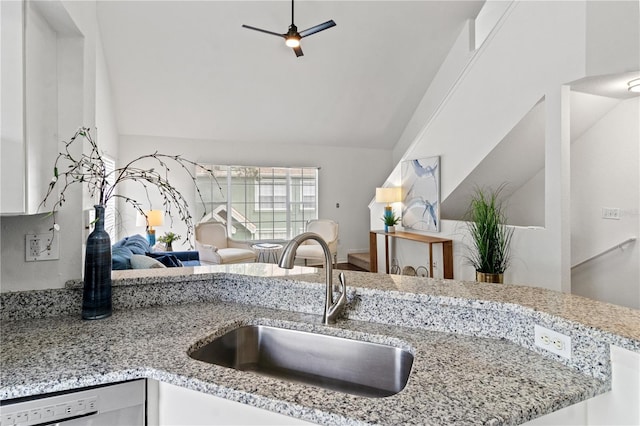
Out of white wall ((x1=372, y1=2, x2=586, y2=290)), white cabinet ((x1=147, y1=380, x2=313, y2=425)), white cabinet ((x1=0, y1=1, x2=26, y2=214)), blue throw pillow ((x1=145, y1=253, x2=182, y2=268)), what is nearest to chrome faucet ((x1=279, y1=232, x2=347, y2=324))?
white cabinet ((x1=147, y1=380, x2=313, y2=425))

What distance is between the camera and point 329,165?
7199 mm

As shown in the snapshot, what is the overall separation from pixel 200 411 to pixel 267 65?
5.11 metres

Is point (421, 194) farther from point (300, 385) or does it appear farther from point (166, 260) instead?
point (300, 385)

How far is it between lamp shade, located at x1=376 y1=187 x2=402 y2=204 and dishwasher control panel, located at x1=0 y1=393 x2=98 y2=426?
4694 millimetres

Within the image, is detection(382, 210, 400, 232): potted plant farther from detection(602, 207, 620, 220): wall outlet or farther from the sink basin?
the sink basin

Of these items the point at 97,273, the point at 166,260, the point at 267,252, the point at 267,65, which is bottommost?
the point at 267,252

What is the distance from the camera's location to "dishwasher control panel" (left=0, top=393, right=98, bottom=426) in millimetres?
871

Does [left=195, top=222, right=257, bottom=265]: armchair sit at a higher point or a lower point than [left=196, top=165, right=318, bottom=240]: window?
lower

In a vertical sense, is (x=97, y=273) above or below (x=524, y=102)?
below

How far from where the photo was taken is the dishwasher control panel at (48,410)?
2.86ft

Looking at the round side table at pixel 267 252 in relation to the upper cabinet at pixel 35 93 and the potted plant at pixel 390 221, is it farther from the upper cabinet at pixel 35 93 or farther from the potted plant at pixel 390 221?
the upper cabinet at pixel 35 93

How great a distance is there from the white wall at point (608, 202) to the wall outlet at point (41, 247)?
14.5 ft

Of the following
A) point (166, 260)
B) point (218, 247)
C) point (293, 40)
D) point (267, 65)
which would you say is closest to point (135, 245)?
point (166, 260)

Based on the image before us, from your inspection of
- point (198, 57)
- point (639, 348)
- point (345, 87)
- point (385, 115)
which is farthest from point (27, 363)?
point (385, 115)
